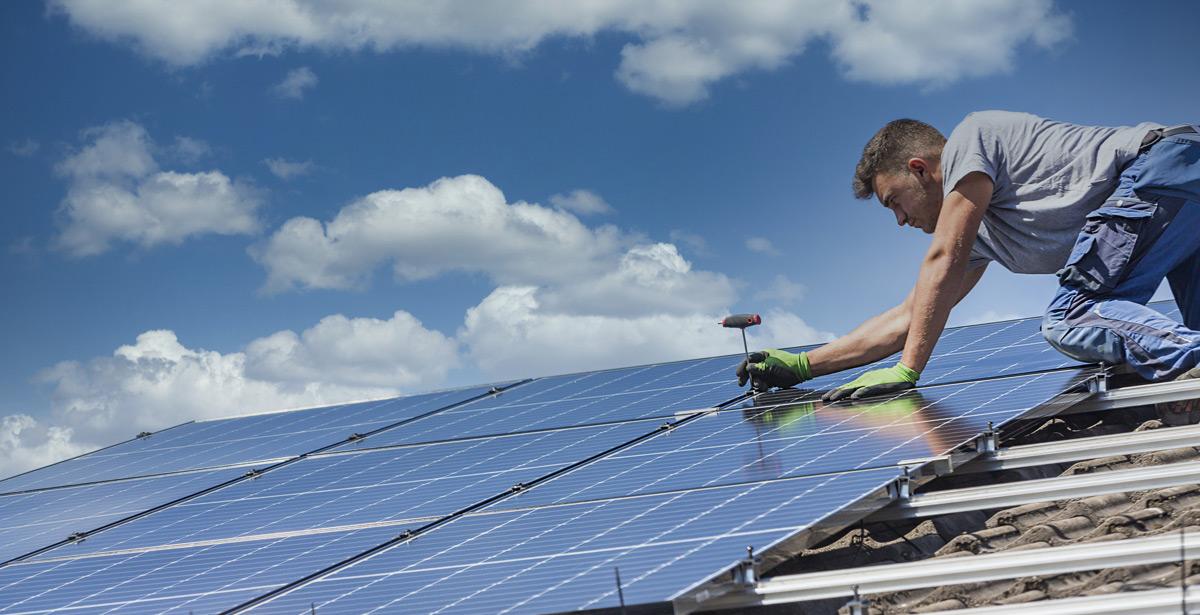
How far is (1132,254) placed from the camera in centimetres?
784

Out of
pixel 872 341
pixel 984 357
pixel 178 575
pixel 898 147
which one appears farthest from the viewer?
pixel 984 357

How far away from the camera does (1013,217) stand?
845 cm

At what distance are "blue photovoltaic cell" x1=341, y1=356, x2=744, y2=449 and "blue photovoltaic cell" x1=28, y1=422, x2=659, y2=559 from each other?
580 mm

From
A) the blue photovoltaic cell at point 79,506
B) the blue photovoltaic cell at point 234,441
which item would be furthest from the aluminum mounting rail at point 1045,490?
the blue photovoltaic cell at point 234,441

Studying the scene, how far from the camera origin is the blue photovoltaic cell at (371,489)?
25.6 ft

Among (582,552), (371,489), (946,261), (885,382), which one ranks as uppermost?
(946,261)

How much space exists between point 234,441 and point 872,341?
24.0ft

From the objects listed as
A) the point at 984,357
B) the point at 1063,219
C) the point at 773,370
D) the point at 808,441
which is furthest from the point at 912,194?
the point at 808,441

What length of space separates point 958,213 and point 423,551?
159 inches

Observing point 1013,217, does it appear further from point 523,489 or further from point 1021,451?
point 523,489

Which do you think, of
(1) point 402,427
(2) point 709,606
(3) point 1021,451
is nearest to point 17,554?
(1) point 402,427

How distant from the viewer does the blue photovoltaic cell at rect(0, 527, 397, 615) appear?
21.4 feet

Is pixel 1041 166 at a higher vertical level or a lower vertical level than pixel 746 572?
higher

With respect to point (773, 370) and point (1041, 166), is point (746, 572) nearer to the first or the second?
point (1041, 166)
